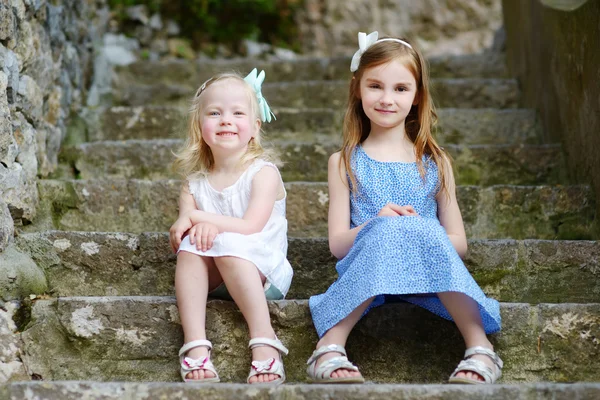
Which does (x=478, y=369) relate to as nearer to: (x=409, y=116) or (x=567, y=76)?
(x=409, y=116)

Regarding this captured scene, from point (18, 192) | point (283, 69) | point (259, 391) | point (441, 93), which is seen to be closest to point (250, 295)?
point (259, 391)

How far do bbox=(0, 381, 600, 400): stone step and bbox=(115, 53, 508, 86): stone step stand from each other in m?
2.73

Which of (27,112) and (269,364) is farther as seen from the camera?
(27,112)

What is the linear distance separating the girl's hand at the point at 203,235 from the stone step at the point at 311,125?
1466 mm

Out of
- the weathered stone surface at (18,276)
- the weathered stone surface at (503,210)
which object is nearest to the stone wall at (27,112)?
the weathered stone surface at (18,276)

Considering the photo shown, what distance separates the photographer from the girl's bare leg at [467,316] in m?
2.02

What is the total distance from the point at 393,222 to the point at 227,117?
630 millimetres

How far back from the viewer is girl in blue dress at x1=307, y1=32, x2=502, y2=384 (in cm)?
200

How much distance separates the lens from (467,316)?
203 cm

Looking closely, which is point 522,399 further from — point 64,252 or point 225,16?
point 225,16

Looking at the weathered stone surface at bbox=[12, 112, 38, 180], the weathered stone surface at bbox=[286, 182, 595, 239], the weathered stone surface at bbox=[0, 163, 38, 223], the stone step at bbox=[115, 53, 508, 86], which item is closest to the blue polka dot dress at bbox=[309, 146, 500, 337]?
the weathered stone surface at bbox=[286, 182, 595, 239]

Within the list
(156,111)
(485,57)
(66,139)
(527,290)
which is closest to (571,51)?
(527,290)

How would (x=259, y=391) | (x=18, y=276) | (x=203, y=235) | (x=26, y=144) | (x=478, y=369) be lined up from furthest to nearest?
(x=26, y=144) → (x=18, y=276) → (x=203, y=235) → (x=478, y=369) → (x=259, y=391)

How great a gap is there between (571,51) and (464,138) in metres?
0.72
